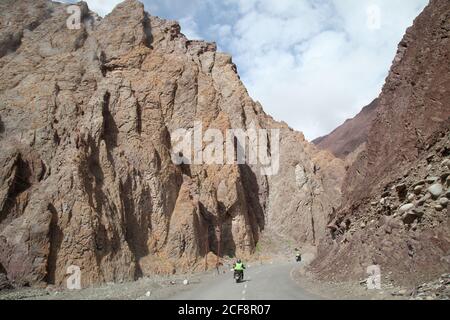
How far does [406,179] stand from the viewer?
15.8 m

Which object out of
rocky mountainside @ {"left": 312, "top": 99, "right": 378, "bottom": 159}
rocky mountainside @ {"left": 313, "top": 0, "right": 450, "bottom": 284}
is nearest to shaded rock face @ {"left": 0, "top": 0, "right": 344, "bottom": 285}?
rocky mountainside @ {"left": 313, "top": 0, "right": 450, "bottom": 284}

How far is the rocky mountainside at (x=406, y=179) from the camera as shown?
13.1 metres

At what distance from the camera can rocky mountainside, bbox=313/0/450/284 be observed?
1309cm

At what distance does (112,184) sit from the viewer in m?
32.1

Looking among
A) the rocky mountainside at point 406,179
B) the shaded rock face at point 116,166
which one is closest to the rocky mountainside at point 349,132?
the shaded rock face at point 116,166

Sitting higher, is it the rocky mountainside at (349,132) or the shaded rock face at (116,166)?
the rocky mountainside at (349,132)

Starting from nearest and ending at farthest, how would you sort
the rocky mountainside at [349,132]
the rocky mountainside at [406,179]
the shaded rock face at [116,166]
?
the rocky mountainside at [406,179] < the shaded rock face at [116,166] < the rocky mountainside at [349,132]

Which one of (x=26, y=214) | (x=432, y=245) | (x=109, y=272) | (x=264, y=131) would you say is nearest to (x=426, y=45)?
(x=432, y=245)

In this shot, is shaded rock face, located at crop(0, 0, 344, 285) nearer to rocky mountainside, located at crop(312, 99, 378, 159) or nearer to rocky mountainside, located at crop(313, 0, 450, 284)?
rocky mountainside, located at crop(313, 0, 450, 284)

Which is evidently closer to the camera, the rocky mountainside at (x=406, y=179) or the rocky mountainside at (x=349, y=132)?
the rocky mountainside at (x=406, y=179)

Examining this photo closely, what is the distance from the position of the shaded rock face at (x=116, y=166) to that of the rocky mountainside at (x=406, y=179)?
14.6m

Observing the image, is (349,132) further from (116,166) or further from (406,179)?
(406,179)

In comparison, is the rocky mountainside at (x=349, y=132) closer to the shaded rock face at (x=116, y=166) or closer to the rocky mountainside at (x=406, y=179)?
the shaded rock face at (x=116, y=166)

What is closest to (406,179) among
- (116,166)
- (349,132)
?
(116,166)
